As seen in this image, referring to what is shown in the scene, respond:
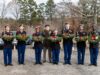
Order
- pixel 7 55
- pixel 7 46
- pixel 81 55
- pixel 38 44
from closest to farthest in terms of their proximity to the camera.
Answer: pixel 7 46
pixel 7 55
pixel 38 44
pixel 81 55

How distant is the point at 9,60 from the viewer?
15.3 m

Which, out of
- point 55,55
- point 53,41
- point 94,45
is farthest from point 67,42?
point 94,45

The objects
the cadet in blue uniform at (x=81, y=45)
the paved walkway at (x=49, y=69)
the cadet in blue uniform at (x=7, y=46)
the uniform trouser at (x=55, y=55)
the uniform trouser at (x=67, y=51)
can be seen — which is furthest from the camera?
the uniform trouser at (x=55, y=55)

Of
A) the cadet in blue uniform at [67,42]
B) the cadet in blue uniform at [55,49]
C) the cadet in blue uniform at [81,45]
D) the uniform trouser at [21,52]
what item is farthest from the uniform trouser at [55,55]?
the uniform trouser at [21,52]

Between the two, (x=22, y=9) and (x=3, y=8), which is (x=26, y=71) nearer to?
(x=3, y=8)

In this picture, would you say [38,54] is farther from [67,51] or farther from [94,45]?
[94,45]

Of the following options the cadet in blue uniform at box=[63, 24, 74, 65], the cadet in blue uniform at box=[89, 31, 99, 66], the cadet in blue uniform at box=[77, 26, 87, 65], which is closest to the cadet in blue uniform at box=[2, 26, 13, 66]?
the cadet in blue uniform at box=[63, 24, 74, 65]

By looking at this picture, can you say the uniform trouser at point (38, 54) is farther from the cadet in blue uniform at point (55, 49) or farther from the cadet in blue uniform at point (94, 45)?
the cadet in blue uniform at point (94, 45)

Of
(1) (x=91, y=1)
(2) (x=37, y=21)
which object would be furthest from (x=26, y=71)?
(2) (x=37, y=21)

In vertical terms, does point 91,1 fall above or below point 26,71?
above

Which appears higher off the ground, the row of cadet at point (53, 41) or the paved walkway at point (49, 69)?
the row of cadet at point (53, 41)

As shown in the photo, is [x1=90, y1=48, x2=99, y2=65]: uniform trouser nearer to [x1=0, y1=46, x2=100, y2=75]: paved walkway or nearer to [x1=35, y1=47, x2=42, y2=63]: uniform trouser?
[x1=0, y1=46, x2=100, y2=75]: paved walkway

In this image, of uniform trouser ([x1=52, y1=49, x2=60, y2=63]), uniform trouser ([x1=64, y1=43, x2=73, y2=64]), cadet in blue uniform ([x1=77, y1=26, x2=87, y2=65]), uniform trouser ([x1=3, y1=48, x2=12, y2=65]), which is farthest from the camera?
uniform trouser ([x1=52, y1=49, x2=60, y2=63])

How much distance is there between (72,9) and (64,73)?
58.4 feet
